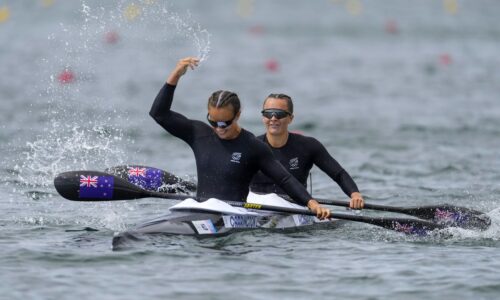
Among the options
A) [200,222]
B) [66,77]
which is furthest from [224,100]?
[66,77]

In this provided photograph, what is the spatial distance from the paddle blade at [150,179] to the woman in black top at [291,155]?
1.19 metres

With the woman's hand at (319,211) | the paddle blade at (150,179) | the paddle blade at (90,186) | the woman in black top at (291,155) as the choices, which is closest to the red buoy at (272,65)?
the paddle blade at (150,179)

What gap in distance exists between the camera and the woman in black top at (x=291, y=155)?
14664 millimetres

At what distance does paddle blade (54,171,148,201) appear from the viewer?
13.9 m

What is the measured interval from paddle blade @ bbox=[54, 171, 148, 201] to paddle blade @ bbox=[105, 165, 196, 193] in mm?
1125

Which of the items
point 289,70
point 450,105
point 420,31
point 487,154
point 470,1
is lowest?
point 487,154

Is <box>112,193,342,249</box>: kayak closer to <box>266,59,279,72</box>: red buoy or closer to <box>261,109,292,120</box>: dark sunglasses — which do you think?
<box>261,109,292,120</box>: dark sunglasses

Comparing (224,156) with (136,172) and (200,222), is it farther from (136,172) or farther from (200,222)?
(136,172)

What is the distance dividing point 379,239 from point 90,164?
322 inches

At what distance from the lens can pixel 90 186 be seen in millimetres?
13883

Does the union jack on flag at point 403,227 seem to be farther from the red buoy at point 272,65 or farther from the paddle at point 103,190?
the red buoy at point 272,65

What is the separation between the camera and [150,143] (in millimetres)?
24844

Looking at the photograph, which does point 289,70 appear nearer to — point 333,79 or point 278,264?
point 333,79

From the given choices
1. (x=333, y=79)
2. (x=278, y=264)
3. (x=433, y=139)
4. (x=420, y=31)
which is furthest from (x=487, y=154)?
(x=420, y=31)
